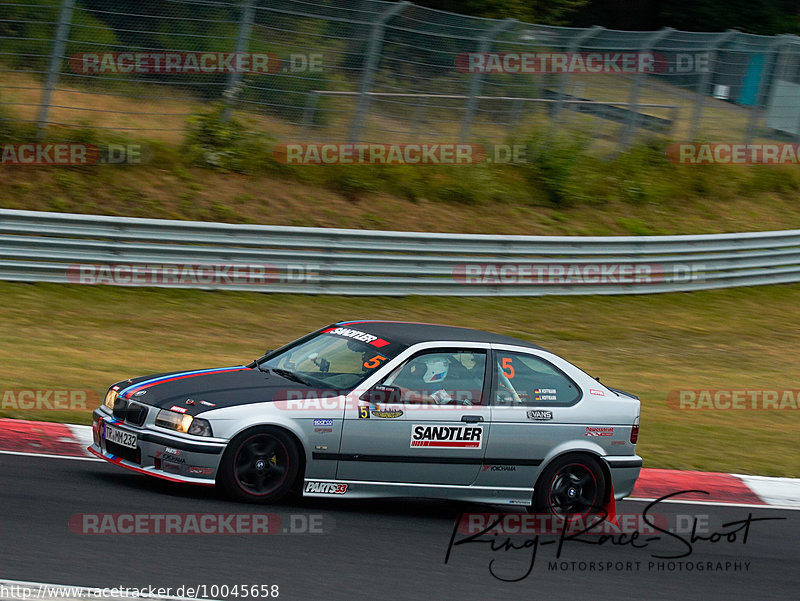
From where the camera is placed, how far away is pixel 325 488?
22.2 feet

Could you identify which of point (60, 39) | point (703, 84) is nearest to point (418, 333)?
point (60, 39)

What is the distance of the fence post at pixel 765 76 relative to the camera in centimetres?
2047

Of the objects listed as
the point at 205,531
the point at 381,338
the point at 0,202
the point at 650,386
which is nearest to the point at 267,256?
the point at 0,202

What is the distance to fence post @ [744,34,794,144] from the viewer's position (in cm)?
2047

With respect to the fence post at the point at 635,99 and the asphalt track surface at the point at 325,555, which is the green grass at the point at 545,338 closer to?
the asphalt track surface at the point at 325,555

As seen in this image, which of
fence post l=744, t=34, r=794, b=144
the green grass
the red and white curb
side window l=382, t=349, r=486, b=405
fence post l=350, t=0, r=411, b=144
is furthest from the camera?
fence post l=744, t=34, r=794, b=144

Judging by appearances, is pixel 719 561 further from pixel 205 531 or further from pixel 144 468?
pixel 144 468

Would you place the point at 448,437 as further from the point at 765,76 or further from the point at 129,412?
the point at 765,76

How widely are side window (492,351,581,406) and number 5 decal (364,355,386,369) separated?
87 cm

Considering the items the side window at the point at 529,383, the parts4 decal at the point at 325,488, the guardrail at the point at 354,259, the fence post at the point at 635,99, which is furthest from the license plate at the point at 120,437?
the fence post at the point at 635,99

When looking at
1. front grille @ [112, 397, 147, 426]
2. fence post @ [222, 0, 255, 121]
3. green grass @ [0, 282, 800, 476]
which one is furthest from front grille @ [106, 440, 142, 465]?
fence post @ [222, 0, 255, 121]

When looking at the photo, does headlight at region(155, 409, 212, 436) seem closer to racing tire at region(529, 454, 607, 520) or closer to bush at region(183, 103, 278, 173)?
racing tire at region(529, 454, 607, 520)

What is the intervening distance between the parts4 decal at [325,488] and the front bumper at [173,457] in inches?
25.7

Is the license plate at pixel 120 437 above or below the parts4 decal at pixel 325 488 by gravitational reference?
above
